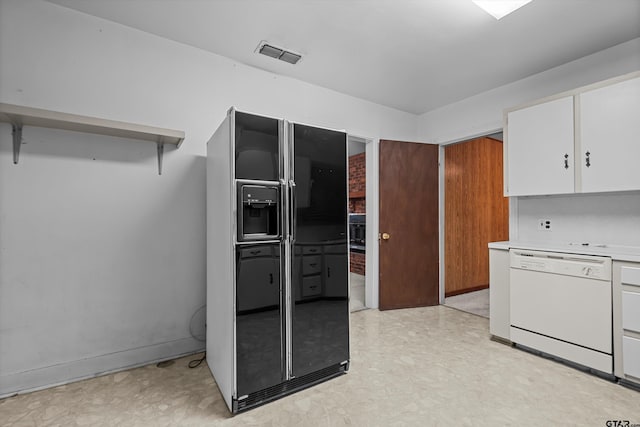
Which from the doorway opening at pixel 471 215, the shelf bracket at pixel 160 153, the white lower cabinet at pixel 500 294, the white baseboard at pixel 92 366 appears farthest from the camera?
the doorway opening at pixel 471 215

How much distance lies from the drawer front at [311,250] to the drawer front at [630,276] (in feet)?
7.10

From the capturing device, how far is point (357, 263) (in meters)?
6.26

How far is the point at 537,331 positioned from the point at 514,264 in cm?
58

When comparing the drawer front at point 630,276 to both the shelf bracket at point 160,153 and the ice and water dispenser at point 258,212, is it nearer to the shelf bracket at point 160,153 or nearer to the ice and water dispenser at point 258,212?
the ice and water dispenser at point 258,212

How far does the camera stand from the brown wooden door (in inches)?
148

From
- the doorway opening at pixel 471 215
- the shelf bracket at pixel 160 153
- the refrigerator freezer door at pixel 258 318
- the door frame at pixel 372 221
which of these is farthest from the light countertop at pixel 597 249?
the shelf bracket at pixel 160 153

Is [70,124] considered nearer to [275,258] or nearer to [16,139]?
[16,139]

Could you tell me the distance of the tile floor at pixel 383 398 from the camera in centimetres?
173

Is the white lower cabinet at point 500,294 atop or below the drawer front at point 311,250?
below

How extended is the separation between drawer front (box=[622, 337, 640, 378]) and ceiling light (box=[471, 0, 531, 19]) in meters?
2.44

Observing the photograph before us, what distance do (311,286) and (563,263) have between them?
2.05 meters

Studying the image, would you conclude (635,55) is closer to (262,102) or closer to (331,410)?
(262,102)

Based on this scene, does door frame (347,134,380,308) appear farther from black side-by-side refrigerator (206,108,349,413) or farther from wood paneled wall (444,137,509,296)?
black side-by-side refrigerator (206,108,349,413)

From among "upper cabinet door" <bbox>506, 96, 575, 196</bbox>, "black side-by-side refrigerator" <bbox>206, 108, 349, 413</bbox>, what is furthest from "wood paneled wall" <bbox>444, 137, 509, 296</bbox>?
"black side-by-side refrigerator" <bbox>206, 108, 349, 413</bbox>
